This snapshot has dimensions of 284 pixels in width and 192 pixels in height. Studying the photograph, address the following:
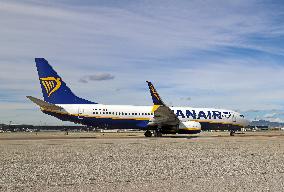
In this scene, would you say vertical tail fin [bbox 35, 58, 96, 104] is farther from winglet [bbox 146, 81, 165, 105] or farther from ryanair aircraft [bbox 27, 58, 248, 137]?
winglet [bbox 146, 81, 165, 105]

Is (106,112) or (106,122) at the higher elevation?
(106,112)

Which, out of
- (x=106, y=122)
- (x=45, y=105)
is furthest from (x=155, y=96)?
(x=45, y=105)

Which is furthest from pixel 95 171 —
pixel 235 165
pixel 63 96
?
pixel 63 96

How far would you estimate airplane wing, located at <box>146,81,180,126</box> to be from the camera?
4234cm

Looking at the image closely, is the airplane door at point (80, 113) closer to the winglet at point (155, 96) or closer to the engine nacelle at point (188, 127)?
the winglet at point (155, 96)

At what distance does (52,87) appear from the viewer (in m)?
43.0

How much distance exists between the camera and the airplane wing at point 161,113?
4234 centimetres

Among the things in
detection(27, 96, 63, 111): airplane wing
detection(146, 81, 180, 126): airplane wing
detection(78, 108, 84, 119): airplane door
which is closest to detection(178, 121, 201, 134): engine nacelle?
detection(146, 81, 180, 126): airplane wing

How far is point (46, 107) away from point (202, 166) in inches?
1115

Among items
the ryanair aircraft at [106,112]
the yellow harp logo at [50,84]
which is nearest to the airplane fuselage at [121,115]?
the ryanair aircraft at [106,112]

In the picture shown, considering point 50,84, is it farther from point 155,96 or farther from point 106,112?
point 155,96

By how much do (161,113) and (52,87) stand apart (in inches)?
524

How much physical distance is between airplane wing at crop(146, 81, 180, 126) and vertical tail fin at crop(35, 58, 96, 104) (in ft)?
30.0

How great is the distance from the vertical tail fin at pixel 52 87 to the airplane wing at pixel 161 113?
9147mm
